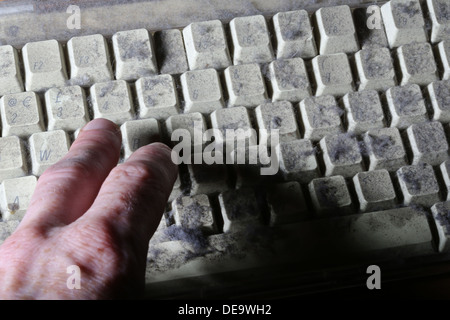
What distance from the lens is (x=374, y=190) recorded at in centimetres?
80

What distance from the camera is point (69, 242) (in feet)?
1.99

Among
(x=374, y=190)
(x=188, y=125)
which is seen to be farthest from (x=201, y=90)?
(x=374, y=190)

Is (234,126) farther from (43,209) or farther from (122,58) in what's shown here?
(43,209)

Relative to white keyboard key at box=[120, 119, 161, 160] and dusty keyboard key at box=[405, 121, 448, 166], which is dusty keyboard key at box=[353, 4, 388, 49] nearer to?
dusty keyboard key at box=[405, 121, 448, 166]

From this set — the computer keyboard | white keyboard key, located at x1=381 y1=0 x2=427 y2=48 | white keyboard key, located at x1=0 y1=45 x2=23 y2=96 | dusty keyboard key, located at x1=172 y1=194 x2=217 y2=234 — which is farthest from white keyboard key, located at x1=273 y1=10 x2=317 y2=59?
white keyboard key, located at x1=0 y1=45 x2=23 y2=96

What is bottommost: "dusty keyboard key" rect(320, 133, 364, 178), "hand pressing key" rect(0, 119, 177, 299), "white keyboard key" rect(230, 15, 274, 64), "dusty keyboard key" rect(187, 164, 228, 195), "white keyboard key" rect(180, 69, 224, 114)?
"hand pressing key" rect(0, 119, 177, 299)

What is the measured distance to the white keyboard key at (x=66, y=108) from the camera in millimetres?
778

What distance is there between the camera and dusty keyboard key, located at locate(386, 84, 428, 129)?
0.81 meters

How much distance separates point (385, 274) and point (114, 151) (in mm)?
375

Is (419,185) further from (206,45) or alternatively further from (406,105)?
(206,45)

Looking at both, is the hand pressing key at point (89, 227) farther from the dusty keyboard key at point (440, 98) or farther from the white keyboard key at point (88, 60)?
the dusty keyboard key at point (440, 98)

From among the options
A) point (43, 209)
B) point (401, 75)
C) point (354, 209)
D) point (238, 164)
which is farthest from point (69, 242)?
point (401, 75)

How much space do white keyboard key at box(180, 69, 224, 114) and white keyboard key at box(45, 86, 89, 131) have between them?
5.1 inches

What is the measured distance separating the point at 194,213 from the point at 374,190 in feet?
0.77
